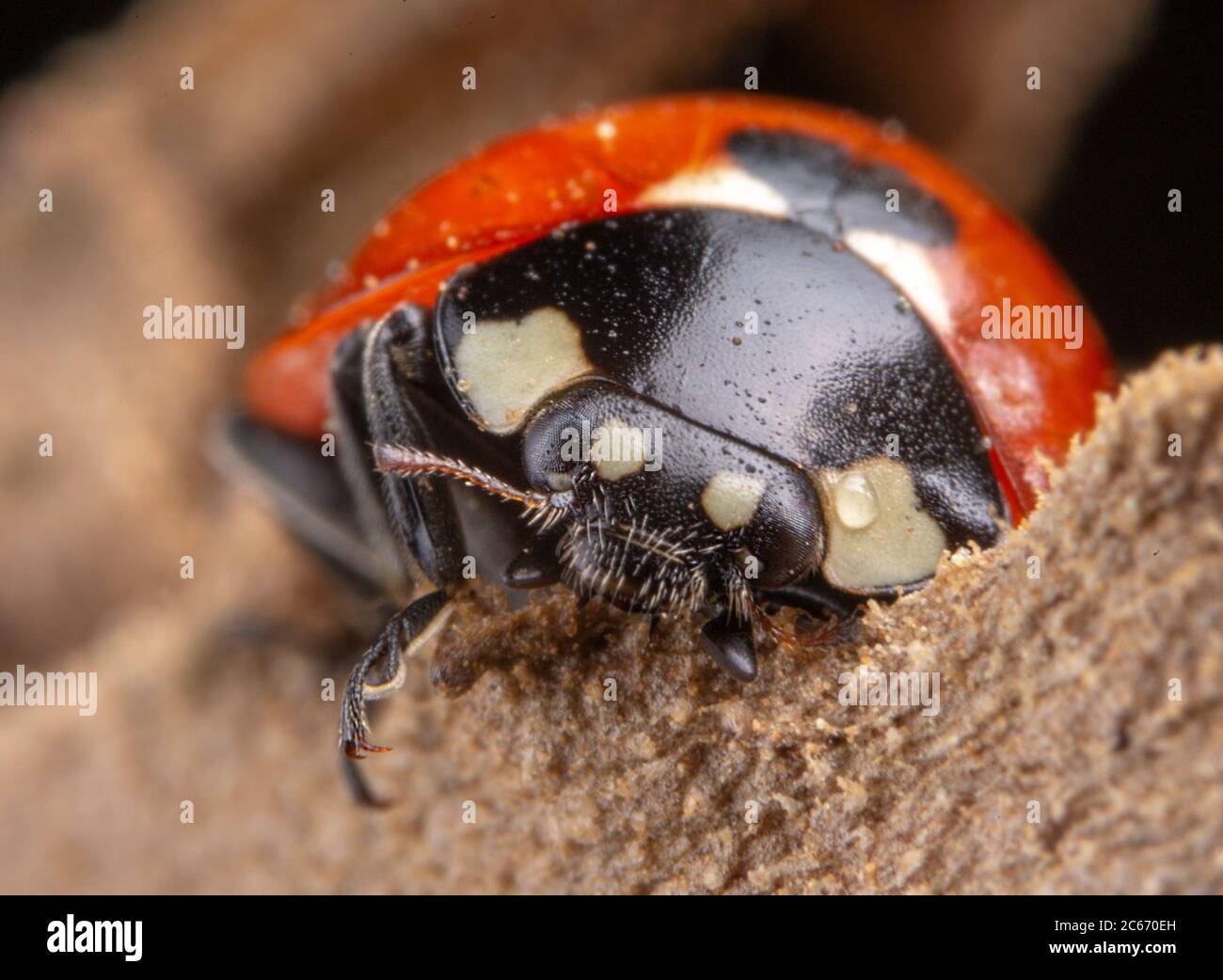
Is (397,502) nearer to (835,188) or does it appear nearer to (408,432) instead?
(408,432)

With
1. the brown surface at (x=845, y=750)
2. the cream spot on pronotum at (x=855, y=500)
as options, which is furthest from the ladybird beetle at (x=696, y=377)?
the brown surface at (x=845, y=750)

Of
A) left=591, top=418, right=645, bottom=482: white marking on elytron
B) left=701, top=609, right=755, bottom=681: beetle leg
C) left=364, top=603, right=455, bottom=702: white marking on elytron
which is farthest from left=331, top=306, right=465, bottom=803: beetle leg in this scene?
left=701, top=609, right=755, bottom=681: beetle leg

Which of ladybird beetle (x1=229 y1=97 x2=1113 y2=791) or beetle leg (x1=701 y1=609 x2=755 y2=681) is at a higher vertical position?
ladybird beetle (x1=229 y1=97 x2=1113 y2=791)

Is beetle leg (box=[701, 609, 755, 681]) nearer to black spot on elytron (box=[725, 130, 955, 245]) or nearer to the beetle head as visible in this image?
the beetle head

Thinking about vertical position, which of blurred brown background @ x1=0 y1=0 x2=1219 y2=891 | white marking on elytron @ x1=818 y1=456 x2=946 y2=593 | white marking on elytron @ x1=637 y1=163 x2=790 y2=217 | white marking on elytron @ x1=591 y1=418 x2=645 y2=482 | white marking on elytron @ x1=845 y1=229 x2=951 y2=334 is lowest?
white marking on elytron @ x1=818 y1=456 x2=946 y2=593

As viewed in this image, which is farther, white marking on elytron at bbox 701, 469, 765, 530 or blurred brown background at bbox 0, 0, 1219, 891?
blurred brown background at bbox 0, 0, 1219, 891

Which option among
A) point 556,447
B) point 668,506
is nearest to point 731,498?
point 668,506

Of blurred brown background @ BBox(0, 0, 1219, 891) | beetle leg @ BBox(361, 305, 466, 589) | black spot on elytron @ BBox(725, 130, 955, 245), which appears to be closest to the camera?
beetle leg @ BBox(361, 305, 466, 589)
